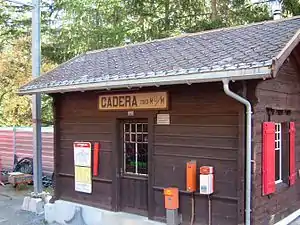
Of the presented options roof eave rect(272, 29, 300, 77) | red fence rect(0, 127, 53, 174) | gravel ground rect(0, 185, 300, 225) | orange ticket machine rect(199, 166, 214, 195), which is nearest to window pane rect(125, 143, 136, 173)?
orange ticket machine rect(199, 166, 214, 195)

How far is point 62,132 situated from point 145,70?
334 centimetres

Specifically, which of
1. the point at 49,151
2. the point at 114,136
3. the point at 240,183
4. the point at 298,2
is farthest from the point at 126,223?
the point at 298,2

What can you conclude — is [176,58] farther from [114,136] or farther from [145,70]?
[114,136]

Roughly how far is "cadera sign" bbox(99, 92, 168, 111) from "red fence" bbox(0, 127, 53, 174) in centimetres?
659

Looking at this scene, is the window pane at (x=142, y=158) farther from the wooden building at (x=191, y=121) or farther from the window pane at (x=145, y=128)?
the window pane at (x=145, y=128)

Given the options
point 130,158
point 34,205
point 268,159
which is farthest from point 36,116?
point 268,159

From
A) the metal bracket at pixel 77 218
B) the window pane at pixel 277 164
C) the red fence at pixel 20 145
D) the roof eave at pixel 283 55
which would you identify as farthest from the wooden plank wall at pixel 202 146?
the red fence at pixel 20 145

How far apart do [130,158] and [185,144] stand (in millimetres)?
1499

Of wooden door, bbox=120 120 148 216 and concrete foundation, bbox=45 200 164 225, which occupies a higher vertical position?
wooden door, bbox=120 120 148 216

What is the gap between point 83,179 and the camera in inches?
341

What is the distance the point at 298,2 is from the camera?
41.7 feet

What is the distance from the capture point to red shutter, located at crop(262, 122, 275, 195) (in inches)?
250

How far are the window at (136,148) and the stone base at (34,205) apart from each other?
303 centimetres

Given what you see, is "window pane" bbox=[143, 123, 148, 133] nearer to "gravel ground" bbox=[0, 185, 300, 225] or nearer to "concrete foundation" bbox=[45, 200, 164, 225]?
"concrete foundation" bbox=[45, 200, 164, 225]
